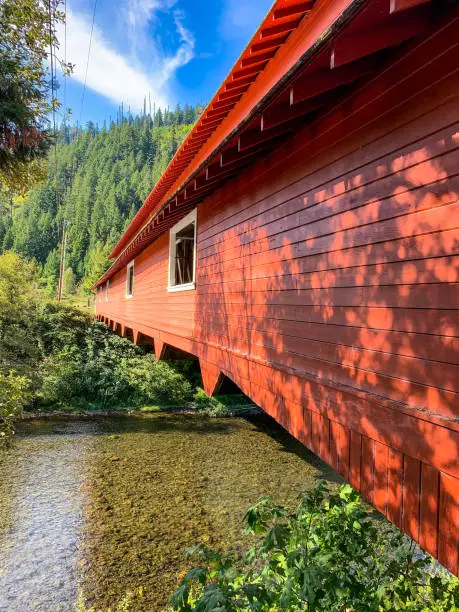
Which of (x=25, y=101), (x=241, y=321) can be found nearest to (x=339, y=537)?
(x=241, y=321)

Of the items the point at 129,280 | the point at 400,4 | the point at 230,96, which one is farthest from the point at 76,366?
the point at 400,4

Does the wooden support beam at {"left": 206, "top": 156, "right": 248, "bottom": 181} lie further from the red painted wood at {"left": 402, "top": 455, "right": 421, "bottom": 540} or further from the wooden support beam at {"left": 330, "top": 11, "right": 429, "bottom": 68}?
the red painted wood at {"left": 402, "top": 455, "right": 421, "bottom": 540}

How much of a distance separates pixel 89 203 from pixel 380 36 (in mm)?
96818

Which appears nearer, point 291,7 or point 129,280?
point 291,7

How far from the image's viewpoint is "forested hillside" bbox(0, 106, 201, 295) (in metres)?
77.8

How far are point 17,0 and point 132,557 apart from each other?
28.0 ft

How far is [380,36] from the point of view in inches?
80.1

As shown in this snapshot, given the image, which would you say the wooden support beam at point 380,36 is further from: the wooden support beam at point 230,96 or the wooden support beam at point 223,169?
the wooden support beam at point 223,169

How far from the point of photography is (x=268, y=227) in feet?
12.9

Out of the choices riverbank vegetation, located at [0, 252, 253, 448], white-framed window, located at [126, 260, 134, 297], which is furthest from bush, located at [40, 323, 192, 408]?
white-framed window, located at [126, 260, 134, 297]

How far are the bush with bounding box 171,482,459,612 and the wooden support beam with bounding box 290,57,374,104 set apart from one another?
2.60 metres

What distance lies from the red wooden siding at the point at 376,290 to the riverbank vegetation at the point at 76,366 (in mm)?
12423

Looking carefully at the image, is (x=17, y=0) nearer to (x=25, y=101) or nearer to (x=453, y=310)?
(x=25, y=101)

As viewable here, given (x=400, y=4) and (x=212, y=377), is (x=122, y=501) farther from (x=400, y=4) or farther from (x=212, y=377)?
(x=400, y=4)
